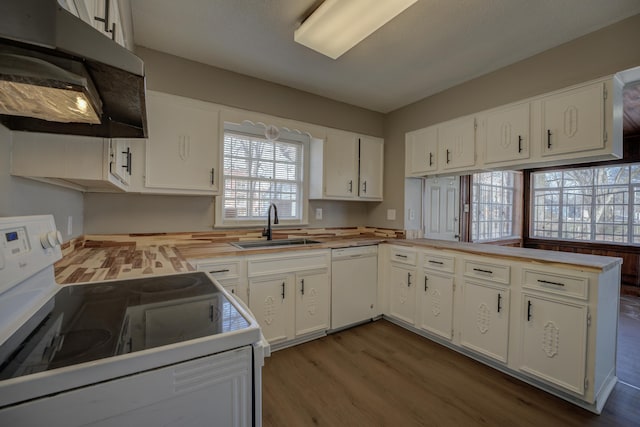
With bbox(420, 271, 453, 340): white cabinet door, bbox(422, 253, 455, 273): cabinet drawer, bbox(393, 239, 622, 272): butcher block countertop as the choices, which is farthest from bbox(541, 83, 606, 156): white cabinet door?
bbox(420, 271, 453, 340): white cabinet door

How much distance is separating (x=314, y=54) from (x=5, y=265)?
2.25m

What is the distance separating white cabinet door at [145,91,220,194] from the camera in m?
2.21

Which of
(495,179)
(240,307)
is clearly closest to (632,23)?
(240,307)

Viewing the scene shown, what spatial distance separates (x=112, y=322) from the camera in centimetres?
83

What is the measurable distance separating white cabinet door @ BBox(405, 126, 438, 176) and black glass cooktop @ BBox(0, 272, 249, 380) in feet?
8.49

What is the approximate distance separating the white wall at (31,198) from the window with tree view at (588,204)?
679 centimetres

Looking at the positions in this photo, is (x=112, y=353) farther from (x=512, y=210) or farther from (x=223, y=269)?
(x=512, y=210)

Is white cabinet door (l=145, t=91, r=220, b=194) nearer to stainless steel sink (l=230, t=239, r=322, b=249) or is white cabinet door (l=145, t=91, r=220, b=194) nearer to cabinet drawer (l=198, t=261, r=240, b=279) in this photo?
stainless steel sink (l=230, t=239, r=322, b=249)

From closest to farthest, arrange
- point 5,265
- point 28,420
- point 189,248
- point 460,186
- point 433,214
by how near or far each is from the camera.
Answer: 1. point 28,420
2. point 5,265
3. point 189,248
4. point 433,214
5. point 460,186

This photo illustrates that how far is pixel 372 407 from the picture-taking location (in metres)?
1.76

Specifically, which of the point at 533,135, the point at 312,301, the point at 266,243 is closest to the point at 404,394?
the point at 312,301

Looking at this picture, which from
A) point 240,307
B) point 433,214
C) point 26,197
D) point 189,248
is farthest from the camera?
point 433,214

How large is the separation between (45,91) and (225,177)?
82.7 inches

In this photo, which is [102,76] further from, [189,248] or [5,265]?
[189,248]
